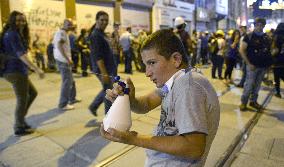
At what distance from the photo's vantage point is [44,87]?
864cm

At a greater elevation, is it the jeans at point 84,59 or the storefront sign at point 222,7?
the storefront sign at point 222,7

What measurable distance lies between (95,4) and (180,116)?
575 inches

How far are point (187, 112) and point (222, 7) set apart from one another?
103 feet

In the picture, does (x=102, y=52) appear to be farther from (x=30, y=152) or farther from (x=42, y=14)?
(x=42, y=14)

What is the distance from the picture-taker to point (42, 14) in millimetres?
12641

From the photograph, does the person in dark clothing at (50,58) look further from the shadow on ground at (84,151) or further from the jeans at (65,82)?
the shadow on ground at (84,151)

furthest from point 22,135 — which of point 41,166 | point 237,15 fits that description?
point 237,15

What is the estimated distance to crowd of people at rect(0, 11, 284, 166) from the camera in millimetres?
1407

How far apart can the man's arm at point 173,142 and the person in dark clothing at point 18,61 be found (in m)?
3.33

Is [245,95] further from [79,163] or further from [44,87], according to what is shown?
[44,87]

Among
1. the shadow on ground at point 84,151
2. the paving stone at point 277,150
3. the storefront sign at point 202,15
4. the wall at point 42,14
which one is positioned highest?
the storefront sign at point 202,15

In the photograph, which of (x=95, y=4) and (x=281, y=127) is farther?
(x=95, y=4)

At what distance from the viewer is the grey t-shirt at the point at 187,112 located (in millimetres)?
1380

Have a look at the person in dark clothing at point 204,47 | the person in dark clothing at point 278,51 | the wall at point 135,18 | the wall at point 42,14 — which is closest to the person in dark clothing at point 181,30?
the person in dark clothing at point 278,51
